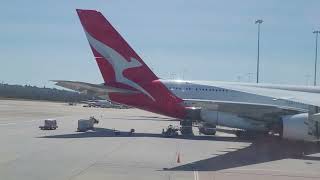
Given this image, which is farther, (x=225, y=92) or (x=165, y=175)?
(x=225, y=92)

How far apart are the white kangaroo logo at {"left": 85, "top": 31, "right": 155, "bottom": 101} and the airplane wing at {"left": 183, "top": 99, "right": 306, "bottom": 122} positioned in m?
7.67

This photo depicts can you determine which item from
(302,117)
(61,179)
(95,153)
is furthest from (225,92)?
(61,179)

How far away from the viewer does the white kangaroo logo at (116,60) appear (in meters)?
35.7

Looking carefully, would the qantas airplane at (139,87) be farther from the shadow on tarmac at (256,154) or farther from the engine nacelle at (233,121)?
the shadow on tarmac at (256,154)

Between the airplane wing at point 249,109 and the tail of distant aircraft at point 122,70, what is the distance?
19.6ft

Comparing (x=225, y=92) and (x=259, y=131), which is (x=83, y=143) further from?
(x=225, y=92)

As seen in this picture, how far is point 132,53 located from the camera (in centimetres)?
Result: 3612

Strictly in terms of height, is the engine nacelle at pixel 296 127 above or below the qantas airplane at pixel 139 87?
below

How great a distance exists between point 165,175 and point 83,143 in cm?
1065

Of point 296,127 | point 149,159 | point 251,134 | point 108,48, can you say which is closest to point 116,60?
point 108,48

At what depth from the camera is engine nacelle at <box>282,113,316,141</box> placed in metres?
24.5

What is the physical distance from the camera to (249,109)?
29156mm

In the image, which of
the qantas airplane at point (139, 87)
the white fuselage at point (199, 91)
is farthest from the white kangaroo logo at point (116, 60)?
the white fuselage at point (199, 91)

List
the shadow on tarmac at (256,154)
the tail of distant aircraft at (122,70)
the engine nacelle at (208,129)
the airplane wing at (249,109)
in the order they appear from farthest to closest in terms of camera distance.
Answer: the tail of distant aircraft at (122,70), the engine nacelle at (208,129), the airplane wing at (249,109), the shadow on tarmac at (256,154)
